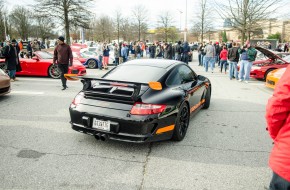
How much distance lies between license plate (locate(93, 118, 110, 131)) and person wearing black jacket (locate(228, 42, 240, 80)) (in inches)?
362

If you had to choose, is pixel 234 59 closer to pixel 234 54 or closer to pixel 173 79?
pixel 234 54

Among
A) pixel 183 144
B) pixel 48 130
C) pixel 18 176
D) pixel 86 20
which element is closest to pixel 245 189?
pixel 183 144

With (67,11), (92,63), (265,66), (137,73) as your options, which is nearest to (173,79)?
(137,73)

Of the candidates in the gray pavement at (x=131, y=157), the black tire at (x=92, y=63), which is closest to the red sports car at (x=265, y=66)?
the gray pavement at (x=131, y=157)

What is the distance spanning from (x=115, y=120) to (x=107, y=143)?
26.5 inches

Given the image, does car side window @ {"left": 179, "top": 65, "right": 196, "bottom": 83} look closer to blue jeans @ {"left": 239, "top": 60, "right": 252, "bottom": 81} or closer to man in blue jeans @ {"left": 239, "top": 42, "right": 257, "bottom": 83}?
man in blue jeans @ {"left": 239, "top": 42, "right": 257, "bottom": 83}

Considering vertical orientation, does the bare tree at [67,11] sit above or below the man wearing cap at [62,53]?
above

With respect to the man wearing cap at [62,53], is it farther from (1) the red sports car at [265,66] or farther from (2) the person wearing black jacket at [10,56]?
(1) the red sports car at [265,66]

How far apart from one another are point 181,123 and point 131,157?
3.72 ft

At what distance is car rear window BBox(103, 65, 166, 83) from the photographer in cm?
451

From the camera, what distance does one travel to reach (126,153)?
3.91 m

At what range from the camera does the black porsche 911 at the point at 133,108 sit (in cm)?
377

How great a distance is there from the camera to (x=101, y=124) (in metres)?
3.86

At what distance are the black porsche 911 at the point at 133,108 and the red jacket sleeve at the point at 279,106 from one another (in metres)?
2.07
